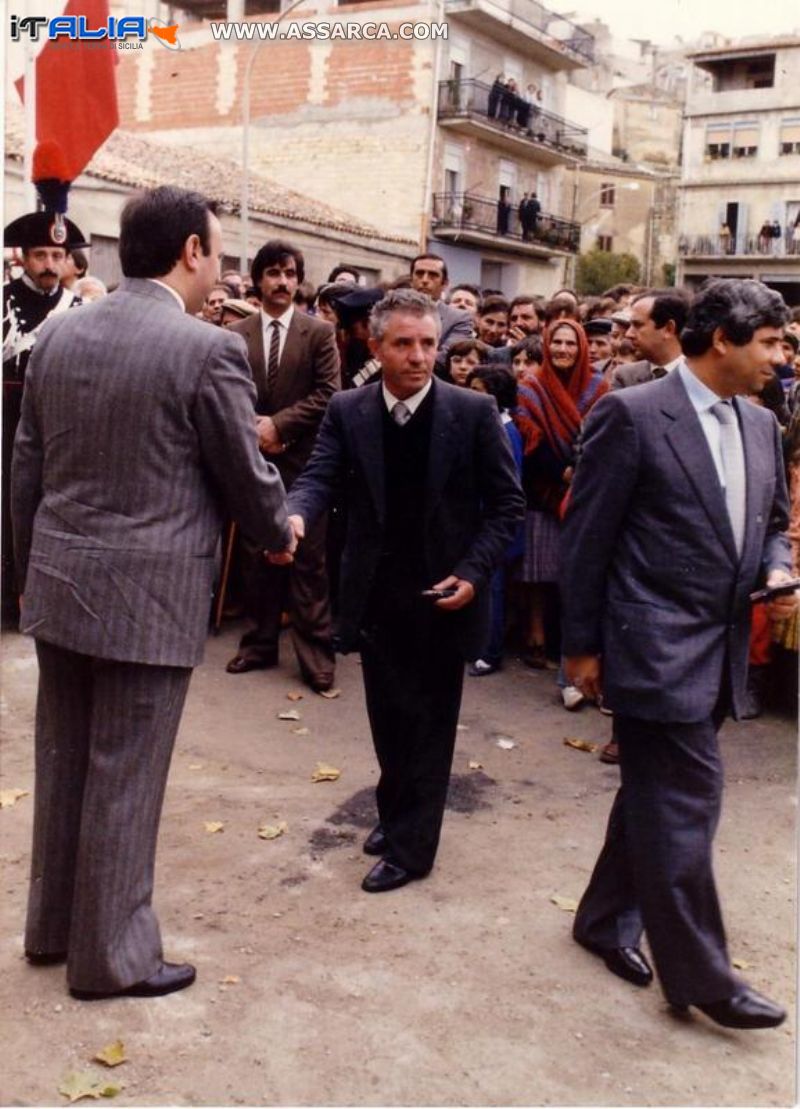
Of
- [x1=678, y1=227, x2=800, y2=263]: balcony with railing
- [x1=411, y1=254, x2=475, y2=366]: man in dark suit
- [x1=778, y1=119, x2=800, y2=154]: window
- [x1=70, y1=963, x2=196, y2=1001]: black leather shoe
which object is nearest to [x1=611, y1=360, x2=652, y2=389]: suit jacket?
[x1=411, y1=254, x2=475, y2=366]: man in dark suit

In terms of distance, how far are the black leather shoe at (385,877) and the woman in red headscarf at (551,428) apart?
2541 mm

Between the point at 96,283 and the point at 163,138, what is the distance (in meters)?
12.7

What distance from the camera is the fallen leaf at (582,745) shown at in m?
5.40

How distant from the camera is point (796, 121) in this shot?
26.7m

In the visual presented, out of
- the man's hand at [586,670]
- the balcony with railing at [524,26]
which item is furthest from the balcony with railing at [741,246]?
the man's hand at [586,670]

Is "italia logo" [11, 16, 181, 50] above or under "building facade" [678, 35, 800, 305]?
under

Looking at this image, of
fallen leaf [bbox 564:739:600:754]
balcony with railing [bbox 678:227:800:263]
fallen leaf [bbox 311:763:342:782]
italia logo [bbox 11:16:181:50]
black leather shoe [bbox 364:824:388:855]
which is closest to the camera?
black leather shoe [bbox 364:824:388:855]

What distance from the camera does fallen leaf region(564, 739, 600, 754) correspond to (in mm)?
5398

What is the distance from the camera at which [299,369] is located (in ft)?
19.7

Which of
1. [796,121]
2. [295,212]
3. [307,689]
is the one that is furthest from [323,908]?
[796,121]

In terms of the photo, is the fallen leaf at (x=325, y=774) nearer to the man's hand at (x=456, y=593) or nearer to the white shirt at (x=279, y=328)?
the man's hand at (x=456, y=593)

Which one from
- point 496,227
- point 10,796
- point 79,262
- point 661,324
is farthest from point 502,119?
point 10,796

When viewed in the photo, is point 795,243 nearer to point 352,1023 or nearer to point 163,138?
point 163,138

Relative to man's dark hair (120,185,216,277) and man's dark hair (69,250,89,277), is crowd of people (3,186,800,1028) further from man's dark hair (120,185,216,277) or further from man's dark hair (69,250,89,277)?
man's dark hair (69,250,89,277)
